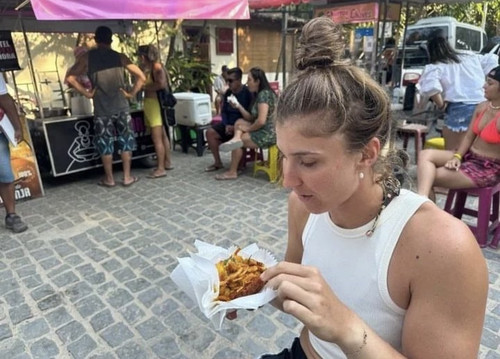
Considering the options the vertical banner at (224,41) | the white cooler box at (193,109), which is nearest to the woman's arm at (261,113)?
the white cooler box at (193,109)

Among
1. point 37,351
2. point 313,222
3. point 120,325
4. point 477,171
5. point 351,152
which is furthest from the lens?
point 477,171

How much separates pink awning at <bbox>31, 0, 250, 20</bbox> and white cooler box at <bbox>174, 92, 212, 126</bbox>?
5.79ft

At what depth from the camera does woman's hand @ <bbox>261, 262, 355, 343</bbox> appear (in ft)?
2.83

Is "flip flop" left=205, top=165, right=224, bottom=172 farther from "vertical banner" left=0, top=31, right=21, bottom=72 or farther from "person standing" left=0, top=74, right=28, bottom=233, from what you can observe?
"vertical banner" left=0, top=31, right=21, bottom=72

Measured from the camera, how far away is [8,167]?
3838 millimetres

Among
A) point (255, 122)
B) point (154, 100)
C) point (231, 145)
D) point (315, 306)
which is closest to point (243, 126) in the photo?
point (255, 122)

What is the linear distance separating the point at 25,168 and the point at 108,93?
1405mm

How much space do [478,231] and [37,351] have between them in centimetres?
361

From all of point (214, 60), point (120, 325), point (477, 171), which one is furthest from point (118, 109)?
point (214, 60)

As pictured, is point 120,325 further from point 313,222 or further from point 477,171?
point 477,171

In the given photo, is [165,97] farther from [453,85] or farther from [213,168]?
[453,85]

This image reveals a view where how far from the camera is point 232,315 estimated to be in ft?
4.29

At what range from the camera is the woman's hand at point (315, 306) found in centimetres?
86

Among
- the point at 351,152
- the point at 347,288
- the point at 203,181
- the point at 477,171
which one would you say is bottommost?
the point at 203,181
